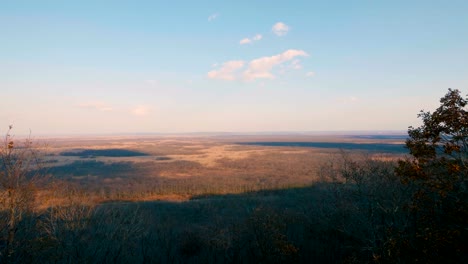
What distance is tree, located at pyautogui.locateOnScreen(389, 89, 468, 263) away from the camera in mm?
9062

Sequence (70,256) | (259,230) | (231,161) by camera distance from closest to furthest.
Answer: (70,256) → (259,230) → (231,161)

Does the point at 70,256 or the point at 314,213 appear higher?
the point at 70,256

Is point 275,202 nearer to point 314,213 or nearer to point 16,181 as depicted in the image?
point 314,213

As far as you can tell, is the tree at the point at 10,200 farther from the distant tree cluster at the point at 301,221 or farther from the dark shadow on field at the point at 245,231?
the dark shadow on field at the point at 245,231

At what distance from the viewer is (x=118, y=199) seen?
55.1 metres

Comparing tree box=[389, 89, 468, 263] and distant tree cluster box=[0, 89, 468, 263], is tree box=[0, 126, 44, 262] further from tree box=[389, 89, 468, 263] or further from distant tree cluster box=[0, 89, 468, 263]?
tree box=[389, 89, 468, 263]

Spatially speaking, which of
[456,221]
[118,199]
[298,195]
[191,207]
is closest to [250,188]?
[298,195]

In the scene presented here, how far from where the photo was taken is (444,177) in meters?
9.62

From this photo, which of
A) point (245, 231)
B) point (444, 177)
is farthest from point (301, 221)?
point (444, 177)

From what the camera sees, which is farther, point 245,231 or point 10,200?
point 245,231

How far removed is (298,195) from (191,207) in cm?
1787

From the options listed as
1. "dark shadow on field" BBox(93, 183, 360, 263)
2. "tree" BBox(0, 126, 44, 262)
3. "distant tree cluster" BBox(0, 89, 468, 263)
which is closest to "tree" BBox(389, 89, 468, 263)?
"distant tree cluster" BBox(0, 89, 468, 263)

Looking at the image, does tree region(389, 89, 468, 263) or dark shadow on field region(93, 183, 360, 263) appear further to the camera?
dark shadow on field region(93, 183, 360, 263)

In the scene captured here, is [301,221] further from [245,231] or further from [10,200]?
[10,200]
